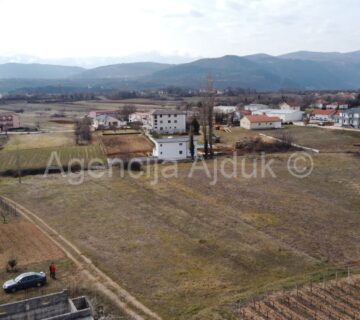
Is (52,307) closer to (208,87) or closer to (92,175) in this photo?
(92,175)

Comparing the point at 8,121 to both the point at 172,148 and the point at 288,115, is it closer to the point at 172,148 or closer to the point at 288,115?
the point at 172,148

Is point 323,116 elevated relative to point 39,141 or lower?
elevated

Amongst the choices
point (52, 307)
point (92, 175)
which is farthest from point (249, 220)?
point (92, 175)

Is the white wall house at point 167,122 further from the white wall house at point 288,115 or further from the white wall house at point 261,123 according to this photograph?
the white wall house at point 288,115

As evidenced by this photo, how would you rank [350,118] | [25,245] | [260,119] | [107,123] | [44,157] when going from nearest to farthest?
[25,245] < [44,157] < [350,118] < [260,119] < [107,123]

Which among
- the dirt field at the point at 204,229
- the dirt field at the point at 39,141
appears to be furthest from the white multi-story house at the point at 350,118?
the dirt field at the point at 39,141

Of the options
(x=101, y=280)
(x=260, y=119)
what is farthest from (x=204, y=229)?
(x=260, y=119)

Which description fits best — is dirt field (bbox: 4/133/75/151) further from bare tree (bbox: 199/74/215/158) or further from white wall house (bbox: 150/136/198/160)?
bare tree (bbox: 199/74/215/158)

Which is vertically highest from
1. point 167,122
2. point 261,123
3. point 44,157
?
point 167,122
